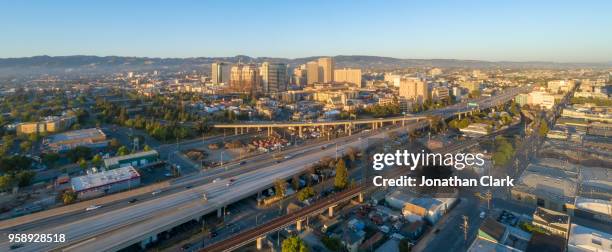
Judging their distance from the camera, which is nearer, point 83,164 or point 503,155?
point 83,164

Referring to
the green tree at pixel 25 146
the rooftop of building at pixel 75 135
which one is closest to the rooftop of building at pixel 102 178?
the green tree at pixel 25 146

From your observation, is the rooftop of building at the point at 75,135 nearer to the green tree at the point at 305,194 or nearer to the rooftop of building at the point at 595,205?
the green tree at the point at 305,194

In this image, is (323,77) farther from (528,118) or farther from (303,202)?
(303,202)

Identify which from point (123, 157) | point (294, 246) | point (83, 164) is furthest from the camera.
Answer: point (123, 157)

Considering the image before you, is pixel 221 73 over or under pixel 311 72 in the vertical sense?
under

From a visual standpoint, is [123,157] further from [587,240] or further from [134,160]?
[587,240]

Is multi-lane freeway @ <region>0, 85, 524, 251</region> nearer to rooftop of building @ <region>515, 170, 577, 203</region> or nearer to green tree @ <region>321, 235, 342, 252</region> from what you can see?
green tree @ <region>321, 235, 342, 252</region>

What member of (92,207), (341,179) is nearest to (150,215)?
(92,207)
